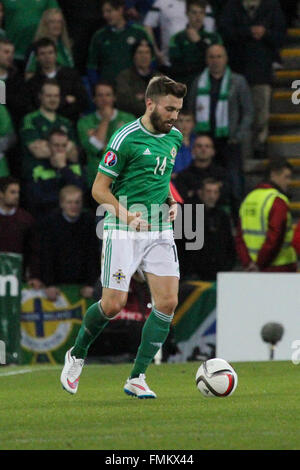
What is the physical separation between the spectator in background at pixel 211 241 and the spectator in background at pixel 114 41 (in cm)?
248

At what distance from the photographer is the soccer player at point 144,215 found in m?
8.27

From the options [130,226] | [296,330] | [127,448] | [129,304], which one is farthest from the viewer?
[129,304]

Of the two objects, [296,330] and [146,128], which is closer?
[146,128]

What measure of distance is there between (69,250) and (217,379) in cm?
570

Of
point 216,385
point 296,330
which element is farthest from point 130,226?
point 296,330

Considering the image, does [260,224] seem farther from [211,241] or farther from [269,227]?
[211,241]

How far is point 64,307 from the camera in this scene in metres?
13.6

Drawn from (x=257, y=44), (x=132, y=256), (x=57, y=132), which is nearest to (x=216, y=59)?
(x=257, y=44)

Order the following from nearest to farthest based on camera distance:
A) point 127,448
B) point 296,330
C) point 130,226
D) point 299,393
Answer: point 127,448 < point 130,226 < point 299,393 < point 296,330

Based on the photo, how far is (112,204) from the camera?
817 centimetres

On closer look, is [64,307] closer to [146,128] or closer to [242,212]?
[242,212]

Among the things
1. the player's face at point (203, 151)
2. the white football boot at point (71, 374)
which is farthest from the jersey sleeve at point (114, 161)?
the player's face at point (203, 151)

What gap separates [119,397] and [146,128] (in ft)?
6.14

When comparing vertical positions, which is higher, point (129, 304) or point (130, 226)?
point (130, 226)
